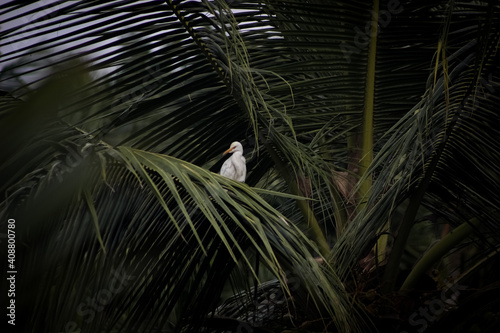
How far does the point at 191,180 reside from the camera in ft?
5.46

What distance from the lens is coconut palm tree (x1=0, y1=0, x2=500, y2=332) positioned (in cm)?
165

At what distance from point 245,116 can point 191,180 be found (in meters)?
1.03

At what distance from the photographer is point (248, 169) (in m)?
3.07

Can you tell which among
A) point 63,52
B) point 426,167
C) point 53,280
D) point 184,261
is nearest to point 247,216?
point 184,261

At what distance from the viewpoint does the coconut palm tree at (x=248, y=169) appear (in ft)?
5.40

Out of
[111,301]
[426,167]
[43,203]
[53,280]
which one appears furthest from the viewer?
[426,167]

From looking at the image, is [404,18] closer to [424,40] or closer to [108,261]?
[424,40]

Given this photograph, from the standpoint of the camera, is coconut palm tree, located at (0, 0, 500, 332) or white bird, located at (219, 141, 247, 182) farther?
white bird, located at (219, 141, 247, 182)

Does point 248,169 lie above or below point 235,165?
above

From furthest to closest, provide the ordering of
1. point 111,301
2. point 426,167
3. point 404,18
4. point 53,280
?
point 404,18 < point 426,167 < point 111,301 < point 53,280

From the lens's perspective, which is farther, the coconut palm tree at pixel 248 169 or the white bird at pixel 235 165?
the white bird at pixel 235 165

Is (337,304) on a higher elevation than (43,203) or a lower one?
lower

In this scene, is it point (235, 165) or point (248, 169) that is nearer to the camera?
point (235, 165)

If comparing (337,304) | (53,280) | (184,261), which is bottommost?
(337,304)
